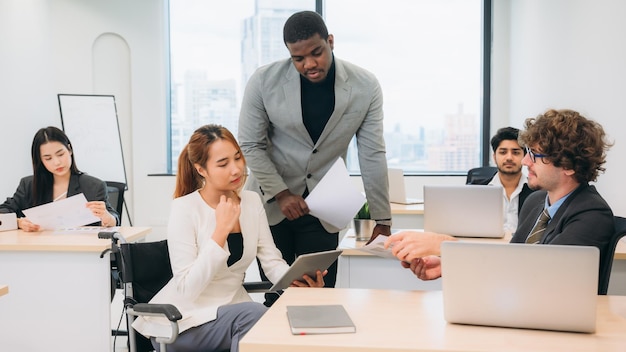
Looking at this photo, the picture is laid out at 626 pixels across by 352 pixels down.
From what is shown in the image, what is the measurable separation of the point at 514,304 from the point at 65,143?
3.00 metres

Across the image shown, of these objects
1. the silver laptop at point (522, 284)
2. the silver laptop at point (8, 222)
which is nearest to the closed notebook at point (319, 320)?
the silver laptop at point (522, 284)

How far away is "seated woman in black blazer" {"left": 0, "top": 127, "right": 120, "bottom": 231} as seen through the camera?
3539 millimetres

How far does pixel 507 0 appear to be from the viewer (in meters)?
6.14

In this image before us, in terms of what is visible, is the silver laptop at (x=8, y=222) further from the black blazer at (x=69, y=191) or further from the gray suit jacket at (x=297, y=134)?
the gray suit jacket at (x=297, y=134)

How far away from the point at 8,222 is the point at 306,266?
2081 millimetres

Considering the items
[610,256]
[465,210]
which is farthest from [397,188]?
[610,256]

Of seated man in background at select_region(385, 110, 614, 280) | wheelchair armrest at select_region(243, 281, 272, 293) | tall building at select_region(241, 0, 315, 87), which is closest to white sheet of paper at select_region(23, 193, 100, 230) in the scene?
wheelchair armrest at select_region(243, 281, 272, 293)

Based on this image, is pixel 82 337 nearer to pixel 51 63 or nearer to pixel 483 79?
pixel 51 63

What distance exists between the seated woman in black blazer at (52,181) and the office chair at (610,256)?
2.53 meters

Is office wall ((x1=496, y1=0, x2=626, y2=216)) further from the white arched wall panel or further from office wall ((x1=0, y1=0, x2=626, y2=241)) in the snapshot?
the white arched wall panel

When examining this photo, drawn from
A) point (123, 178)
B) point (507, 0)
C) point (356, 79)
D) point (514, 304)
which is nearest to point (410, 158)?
point (507, 0)

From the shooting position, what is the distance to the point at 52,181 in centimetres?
362

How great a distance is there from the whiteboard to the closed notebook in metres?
4.80

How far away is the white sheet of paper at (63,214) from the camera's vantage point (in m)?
3.16
